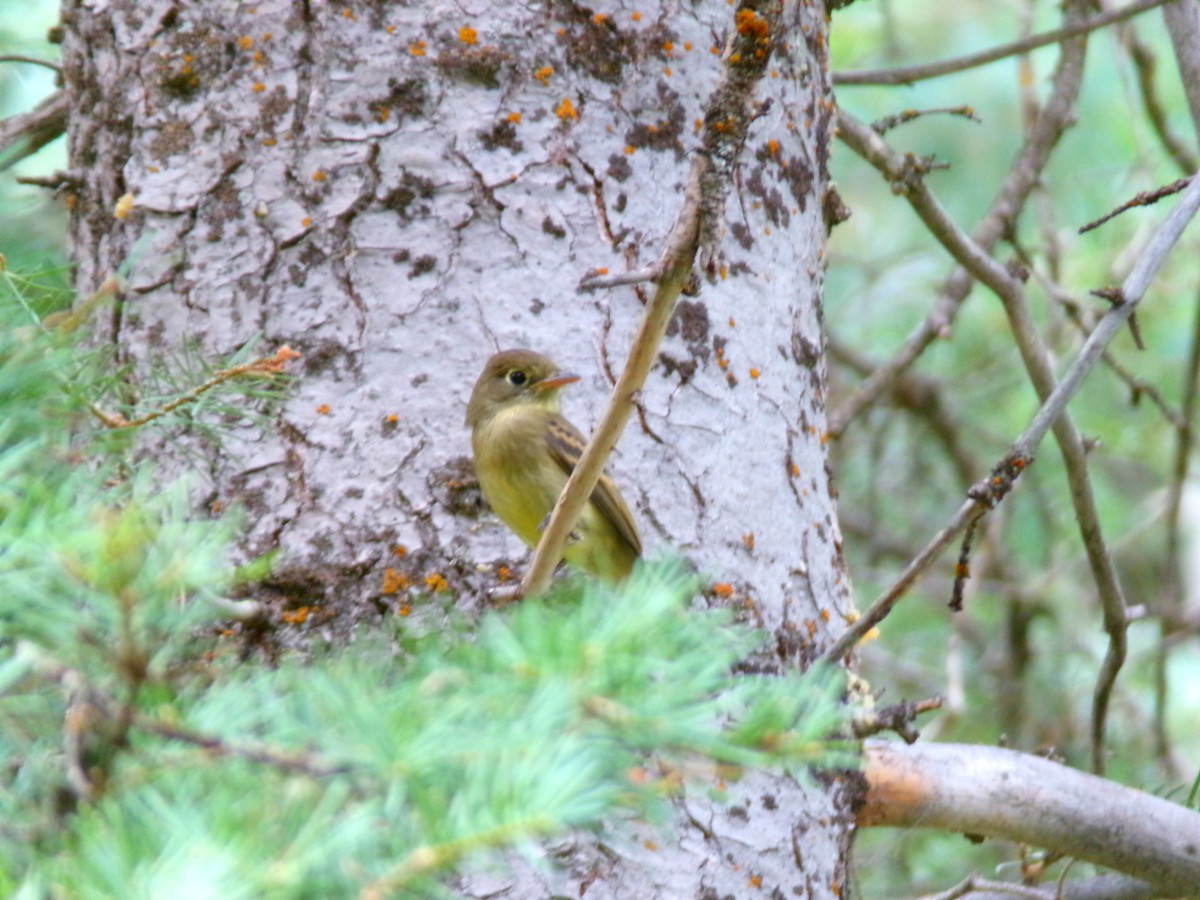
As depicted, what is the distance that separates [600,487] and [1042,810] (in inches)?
44.5

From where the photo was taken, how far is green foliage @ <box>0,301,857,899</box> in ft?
3.80

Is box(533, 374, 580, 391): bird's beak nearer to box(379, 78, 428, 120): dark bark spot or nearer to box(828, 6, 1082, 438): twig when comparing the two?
box(379, 78, 428, 120): dark bark spot

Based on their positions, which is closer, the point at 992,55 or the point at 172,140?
the point at 172,140

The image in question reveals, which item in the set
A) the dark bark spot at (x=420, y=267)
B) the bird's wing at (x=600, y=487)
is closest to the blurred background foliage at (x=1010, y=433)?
the bird's wing at (x=600, y=487)

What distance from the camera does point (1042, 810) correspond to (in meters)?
3.03

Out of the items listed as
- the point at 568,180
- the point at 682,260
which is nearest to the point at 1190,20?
the point at 568,180

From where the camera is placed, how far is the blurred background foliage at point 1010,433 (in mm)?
6043

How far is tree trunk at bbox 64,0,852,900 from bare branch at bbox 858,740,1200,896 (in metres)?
0.13

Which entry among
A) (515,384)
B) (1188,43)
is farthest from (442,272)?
(1188,43)

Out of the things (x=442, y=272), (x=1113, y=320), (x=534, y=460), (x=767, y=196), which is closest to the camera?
(x=1113, y=320)

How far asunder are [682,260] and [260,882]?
3.28 feet

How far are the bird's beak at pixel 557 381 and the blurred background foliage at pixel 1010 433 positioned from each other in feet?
9.06

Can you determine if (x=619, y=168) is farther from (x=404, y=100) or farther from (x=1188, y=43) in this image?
(x=1188, y=43)

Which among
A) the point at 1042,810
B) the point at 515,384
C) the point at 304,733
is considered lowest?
the point at 1042,810
